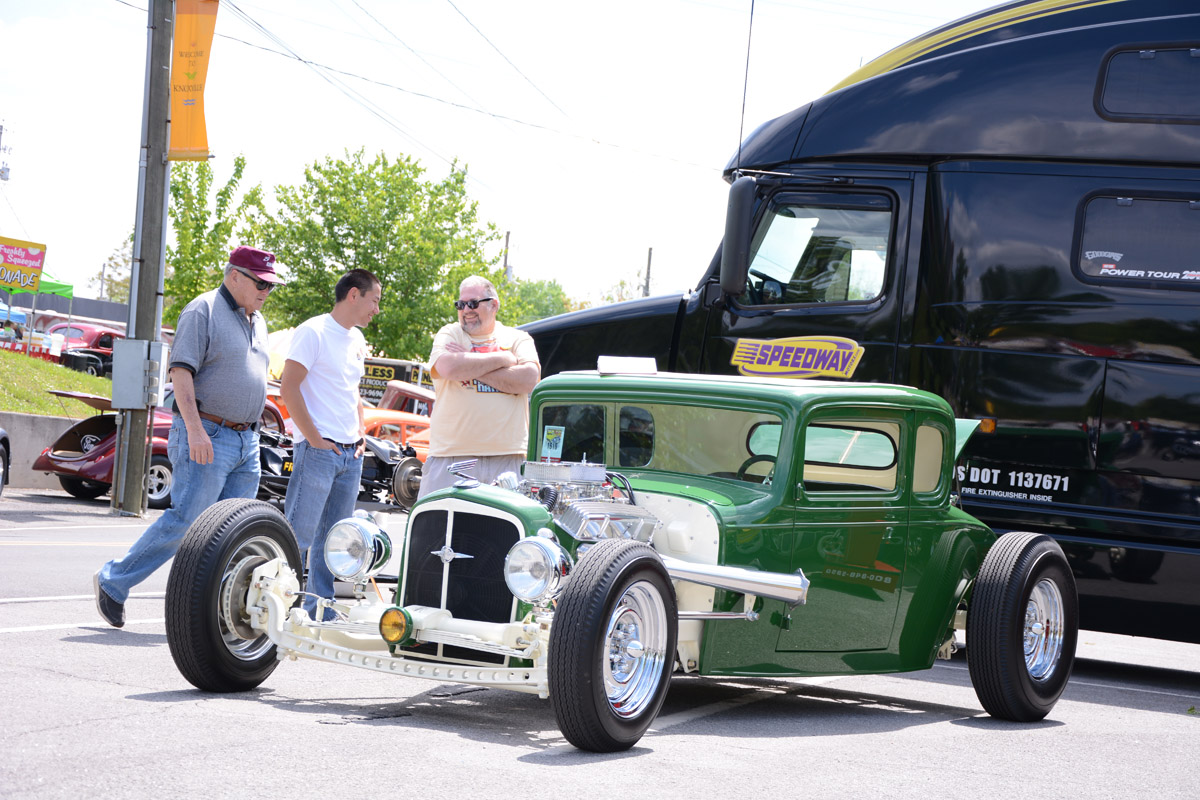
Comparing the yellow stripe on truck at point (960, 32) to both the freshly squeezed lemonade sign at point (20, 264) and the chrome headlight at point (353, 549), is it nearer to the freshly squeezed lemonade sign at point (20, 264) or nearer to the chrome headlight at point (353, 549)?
the chrome headlight at point (353, 549)

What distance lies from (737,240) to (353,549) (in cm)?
427

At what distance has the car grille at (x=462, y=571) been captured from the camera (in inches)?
201

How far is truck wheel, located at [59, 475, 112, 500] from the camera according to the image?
52.3ft

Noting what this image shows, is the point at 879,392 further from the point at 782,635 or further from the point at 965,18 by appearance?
the point at 965,18

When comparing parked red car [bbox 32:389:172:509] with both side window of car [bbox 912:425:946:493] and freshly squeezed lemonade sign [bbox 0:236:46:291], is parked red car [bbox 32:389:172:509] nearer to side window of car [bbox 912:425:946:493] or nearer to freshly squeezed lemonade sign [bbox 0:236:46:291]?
side window of car [bbox 912:425:946:493]

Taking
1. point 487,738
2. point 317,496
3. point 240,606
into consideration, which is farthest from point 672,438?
point 317,496

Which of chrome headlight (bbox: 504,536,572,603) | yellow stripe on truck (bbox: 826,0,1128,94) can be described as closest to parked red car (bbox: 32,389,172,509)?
yellow stripe on truck (bbox: 826,0,1128,94)

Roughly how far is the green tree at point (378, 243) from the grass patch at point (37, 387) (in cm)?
1099

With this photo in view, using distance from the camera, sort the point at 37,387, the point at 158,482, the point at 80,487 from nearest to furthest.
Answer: the point at 158,482
the point at 80,487
the point at 37,387

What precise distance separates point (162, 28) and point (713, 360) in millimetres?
8186

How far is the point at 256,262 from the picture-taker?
6.99m

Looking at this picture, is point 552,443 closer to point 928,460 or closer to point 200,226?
point 928,460

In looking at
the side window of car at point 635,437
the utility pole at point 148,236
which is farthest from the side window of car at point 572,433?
the utility pole at point 148,236

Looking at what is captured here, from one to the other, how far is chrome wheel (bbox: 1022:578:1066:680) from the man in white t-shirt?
3.43 metres
